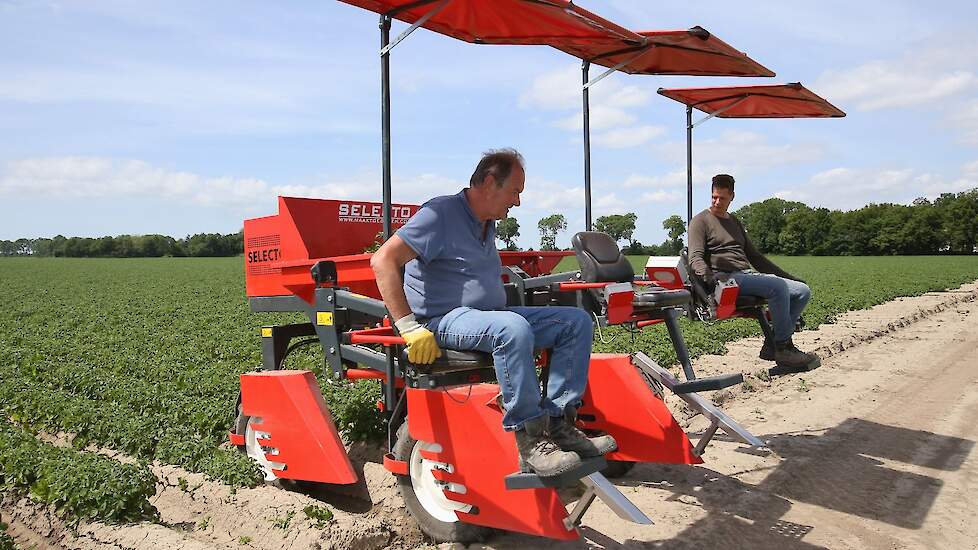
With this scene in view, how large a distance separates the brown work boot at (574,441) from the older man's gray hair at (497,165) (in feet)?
3.97

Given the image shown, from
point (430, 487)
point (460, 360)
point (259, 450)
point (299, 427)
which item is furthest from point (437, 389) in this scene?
point (259, 450)

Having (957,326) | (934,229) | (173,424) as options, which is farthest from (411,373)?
(934,229)

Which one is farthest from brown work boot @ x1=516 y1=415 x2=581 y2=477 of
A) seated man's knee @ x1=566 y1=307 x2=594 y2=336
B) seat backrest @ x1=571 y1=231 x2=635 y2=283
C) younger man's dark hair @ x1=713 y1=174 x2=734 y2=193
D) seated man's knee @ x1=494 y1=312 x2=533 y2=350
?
younger man's dark hair @ x1=713 y1=174 x2=734 y2=193

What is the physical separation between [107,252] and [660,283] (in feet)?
326

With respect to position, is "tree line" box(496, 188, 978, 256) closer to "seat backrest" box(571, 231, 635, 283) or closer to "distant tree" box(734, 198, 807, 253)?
"distant tree" box(734, 198, 807, 253)

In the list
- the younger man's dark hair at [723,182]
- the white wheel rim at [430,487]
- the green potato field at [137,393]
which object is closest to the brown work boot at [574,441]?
the white wheel rim at [430,487]

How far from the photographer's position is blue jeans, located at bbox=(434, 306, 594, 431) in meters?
3.46

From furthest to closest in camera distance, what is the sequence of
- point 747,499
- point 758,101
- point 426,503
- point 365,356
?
point 758,101 < point 365,356 < point 747,499 < point 426,503

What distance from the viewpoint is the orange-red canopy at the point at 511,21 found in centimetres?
419

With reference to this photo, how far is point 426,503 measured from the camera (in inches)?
164

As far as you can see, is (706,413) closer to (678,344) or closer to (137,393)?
(678,344)

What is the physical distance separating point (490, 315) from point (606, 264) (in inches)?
64.2

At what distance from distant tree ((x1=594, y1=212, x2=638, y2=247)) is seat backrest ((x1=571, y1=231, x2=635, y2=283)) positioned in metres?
0.11

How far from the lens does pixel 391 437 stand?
4430 mm
